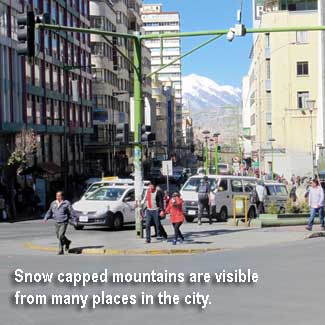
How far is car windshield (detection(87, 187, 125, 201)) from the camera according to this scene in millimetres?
26734

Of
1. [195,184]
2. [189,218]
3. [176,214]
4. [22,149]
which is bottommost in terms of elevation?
[189,218]

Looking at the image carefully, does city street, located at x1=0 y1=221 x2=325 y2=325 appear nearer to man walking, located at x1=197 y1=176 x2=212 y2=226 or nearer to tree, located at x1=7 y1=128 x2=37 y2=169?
man walking, located at x1=197 y1=176 x2=212 y2=226

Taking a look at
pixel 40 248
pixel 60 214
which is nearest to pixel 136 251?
pixel 60 214

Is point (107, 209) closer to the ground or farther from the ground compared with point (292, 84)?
closer to the ground

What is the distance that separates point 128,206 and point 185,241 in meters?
6.01

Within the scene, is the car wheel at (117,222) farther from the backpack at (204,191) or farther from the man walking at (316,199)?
the man walking at (316,199)

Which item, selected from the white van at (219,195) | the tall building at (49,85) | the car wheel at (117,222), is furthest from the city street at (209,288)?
the tall building at (49,85)

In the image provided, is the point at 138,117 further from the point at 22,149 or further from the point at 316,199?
the point at 22,149

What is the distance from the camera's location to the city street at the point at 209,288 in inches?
381

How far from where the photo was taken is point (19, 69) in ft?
164

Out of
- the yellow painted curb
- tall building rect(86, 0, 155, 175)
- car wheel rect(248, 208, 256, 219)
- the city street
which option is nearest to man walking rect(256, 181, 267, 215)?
car wheel rect(248, 208, 256, 219)

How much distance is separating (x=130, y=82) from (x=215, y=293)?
90898 mm

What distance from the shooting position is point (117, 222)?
2612cm

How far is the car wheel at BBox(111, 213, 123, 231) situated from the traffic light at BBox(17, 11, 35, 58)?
1005cm
